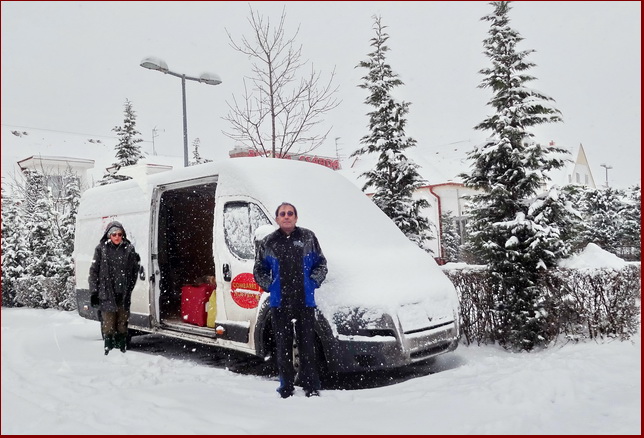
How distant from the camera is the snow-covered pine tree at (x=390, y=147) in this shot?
1234cm

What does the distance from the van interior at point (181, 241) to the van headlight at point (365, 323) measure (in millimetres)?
3426

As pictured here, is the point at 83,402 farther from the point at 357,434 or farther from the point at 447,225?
the point at 447,225

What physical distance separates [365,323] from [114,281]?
4.00 metres

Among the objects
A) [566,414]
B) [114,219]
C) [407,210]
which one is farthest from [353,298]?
[407,210]

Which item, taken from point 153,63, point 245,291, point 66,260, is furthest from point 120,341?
point 66,260

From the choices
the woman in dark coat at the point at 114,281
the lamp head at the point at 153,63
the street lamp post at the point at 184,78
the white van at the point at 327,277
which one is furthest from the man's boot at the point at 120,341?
the lamp head at the point at 153,63

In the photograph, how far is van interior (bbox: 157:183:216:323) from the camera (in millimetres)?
8328

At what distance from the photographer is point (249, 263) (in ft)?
21.3

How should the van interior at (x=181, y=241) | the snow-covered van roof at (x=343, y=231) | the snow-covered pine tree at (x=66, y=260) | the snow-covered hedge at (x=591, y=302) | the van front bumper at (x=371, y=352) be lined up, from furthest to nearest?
the snow-covered pine tree at (x=66, y=260) → the van interior at (x=181, y=241) → the snow-covered hedge at (x=591, y=302) → the snow-covered van roof at (x=343, y=231) → the van front bumper at (x=371, y=352)

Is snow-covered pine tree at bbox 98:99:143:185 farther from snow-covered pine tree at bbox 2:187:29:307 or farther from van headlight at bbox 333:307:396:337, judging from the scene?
van headlight at bbox 333:307:396:337

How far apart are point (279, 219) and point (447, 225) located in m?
22.7

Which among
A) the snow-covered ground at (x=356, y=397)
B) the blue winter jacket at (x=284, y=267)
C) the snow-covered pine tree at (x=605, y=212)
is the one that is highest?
the snow-covered pine tree at (x=605, y=212)

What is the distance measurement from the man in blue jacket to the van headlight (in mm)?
341

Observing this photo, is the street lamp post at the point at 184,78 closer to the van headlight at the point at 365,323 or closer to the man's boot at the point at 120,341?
the man's boot at the point at 120,341
